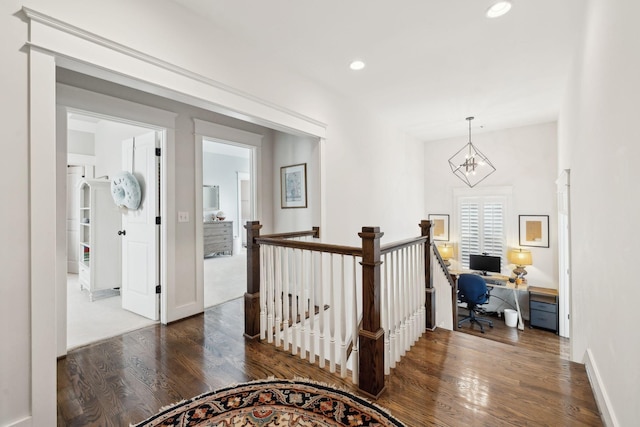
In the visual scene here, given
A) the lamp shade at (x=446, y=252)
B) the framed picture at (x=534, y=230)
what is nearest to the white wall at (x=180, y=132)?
the lamp shade at (x=446, y=252)

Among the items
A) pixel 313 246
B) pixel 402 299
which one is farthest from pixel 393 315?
pixel 313 246

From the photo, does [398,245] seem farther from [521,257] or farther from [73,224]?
[73,224]

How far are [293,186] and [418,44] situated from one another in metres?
2.23

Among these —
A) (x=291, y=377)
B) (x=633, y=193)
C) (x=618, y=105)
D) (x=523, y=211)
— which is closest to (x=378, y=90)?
(x=618, y=105)

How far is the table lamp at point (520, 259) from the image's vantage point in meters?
5.20

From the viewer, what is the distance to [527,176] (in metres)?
5.40

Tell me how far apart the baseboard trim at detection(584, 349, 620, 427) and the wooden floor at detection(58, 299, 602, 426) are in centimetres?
5

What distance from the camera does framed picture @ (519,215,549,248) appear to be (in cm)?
524

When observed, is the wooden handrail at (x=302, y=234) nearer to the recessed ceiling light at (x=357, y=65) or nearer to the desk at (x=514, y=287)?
the recessed ceiling light at (x=357, y=65)

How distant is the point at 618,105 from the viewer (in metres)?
1.37

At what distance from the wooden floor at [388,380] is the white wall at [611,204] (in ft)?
0.90

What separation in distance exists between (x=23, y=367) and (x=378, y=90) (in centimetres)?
389

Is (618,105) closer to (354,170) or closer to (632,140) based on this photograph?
(632,140)

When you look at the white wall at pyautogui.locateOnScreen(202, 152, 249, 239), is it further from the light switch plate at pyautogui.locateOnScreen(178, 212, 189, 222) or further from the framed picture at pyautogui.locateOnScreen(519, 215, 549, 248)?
the framed picture at pyautogui.locateOnScreen(519, 215, 549, 248)
